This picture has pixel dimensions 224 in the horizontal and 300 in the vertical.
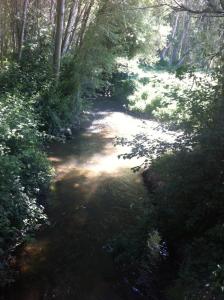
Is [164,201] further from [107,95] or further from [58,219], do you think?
[107,95]

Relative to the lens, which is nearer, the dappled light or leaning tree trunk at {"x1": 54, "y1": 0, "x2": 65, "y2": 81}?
the dappled light

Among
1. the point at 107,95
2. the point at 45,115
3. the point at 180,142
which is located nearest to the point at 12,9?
the point at 45,115

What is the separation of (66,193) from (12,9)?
921cm

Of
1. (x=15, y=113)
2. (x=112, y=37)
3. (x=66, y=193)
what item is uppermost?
(x=112, y=37)

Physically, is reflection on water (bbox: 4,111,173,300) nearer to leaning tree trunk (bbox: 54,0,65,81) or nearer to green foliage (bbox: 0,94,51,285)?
green foliage (bbox: 0,94,51,285)

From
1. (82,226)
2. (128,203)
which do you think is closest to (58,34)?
(128,203)

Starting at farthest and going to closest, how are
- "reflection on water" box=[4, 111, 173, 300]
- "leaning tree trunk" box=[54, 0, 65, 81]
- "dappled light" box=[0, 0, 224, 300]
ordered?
"leaning tree trunk" box=[54, 0, 65, 81]
"reflection on water" box=[4, 111, 173, 300]
"dappled light" box=[0, 0, 224, 300]

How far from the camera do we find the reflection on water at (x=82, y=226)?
585cm

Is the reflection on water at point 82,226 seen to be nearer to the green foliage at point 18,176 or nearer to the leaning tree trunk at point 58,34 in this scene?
the green foliage at point 18,176

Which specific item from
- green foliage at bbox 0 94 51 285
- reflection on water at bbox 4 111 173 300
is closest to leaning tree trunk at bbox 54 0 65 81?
reflection on water at bbox 4 111 173 300

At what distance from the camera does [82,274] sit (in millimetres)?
6242

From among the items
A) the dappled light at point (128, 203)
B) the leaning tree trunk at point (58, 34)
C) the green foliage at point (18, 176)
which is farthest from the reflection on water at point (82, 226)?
the leaning tree trunk at point (58, 34)

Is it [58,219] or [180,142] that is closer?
[180,142]

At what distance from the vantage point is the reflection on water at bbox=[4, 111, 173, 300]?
5.85 metres
